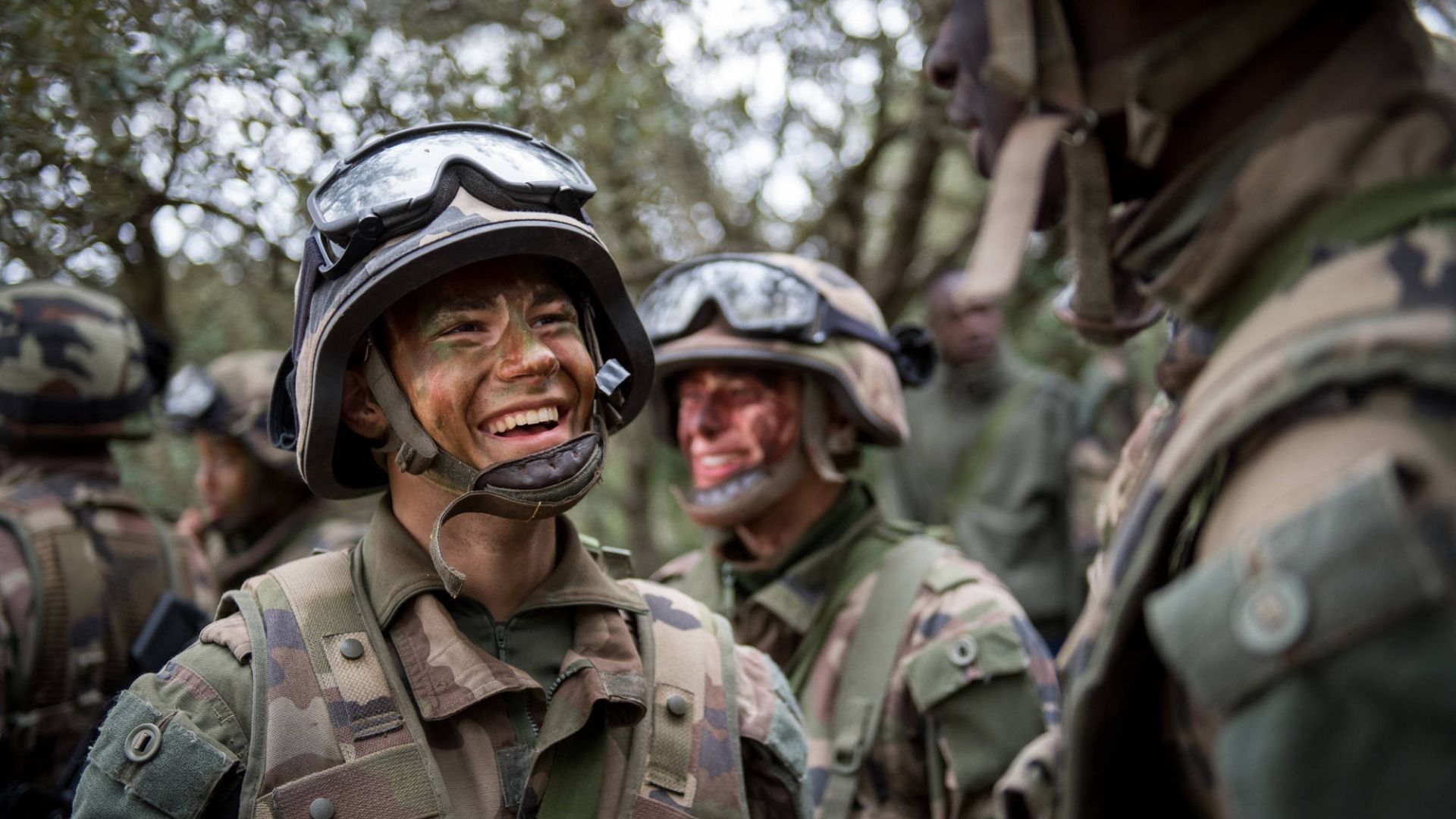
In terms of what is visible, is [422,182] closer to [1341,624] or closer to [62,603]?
[1341,624]

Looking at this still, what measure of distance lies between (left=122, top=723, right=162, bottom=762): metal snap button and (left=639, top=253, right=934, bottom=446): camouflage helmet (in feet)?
7.85

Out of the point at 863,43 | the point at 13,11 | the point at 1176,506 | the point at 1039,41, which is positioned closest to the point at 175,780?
the point at 1176,506

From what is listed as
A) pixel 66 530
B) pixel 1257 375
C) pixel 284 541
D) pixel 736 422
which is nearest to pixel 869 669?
pixel 736 422

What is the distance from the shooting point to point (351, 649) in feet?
8.26

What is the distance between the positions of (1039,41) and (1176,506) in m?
0.80

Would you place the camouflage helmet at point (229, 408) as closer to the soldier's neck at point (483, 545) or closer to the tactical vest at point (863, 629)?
the tactical vest at point (863, 629)

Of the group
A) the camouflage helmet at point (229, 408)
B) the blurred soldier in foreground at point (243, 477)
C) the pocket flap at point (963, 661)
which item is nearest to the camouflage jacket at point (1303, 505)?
the pocket flap at point (963, 661)

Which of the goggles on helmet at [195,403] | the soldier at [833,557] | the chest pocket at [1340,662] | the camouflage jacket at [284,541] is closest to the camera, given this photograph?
the chest pocket at [1340,662]

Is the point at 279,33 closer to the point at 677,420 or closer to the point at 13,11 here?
the point at 13,11

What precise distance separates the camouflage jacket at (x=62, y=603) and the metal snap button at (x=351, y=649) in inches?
89.6

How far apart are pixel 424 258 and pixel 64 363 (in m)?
3.08

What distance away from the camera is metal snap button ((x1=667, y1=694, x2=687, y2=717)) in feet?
8.87

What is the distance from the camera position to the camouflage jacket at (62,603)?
4.34 meters

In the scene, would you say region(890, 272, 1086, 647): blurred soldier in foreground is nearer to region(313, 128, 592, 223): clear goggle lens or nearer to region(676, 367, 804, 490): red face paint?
region(676, 367, 804, 490): red face paint
